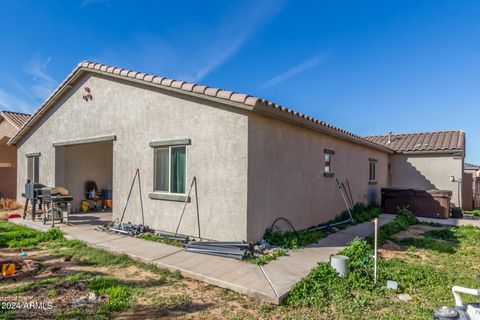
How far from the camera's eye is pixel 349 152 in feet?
36.7

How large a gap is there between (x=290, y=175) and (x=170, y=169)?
3277mm

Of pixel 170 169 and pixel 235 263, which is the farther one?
pixel 170 169

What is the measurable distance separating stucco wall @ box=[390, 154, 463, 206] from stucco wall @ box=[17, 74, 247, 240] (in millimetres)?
13481

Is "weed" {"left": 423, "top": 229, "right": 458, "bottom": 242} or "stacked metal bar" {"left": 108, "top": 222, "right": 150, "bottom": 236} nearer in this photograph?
"stacked metal bar" {"left": 108, "top": 222, "right": 150, "bottom": 236}

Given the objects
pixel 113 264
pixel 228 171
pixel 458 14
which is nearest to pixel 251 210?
pixel 228 171

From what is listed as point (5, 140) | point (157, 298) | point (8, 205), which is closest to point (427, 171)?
point (157, 298)

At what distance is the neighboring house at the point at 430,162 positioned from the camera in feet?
45.8

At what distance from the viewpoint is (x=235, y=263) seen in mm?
5227

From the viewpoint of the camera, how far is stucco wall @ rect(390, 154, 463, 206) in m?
14.0

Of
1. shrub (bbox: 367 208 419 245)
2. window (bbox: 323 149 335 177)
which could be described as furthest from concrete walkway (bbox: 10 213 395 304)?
window (bbox: 323 149 335 177)

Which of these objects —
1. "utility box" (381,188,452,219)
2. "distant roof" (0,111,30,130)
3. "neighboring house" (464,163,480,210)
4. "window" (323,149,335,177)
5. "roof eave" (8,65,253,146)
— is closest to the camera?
"roof eave" (8,65,253,146)

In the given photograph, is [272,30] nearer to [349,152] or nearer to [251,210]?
[349,152]

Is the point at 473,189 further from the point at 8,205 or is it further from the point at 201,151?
the point at 8,205

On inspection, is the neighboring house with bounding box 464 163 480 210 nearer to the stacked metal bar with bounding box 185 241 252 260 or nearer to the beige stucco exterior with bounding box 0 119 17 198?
the stacked metal bar with bounding box 185 241 252 260
